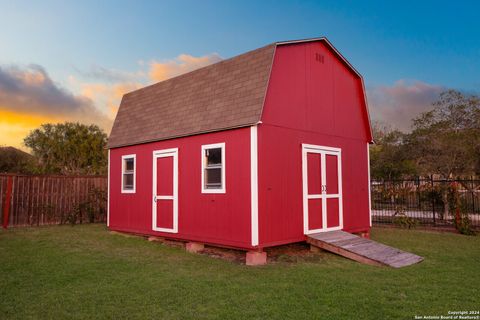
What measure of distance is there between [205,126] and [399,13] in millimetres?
9545

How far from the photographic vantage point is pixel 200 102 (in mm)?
9398

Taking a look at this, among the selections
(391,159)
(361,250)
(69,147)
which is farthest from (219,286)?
(69,147)

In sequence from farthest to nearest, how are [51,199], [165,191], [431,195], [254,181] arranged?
1. [51,199]
2. [431,195]
3. [165,191]
4. [254,181]

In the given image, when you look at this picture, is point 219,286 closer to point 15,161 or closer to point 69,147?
point 69,147

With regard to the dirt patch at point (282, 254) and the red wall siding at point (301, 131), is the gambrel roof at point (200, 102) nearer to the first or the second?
the red wall siding at point (301, 131)

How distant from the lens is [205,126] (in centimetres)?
873

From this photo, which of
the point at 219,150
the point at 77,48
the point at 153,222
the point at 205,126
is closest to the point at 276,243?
the point at 219,150

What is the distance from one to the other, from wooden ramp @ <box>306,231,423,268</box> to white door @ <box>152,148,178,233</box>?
360 centimetres

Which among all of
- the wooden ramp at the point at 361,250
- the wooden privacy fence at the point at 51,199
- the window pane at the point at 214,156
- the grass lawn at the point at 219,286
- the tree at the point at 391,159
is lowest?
the grass lawn at the point at 219,286

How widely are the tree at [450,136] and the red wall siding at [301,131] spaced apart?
1170cm

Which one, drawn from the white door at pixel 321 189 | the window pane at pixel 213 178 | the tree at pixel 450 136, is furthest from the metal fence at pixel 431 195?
the window pane at pixel 213 178

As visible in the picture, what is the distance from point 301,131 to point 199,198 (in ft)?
9.75

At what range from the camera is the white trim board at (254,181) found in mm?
7402

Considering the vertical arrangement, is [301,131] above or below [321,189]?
above
